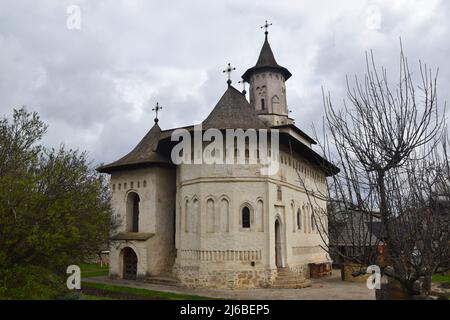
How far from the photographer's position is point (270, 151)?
1855cm

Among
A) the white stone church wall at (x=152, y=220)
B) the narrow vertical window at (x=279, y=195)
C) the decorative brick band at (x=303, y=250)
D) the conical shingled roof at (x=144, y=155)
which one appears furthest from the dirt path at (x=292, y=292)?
the conical shingled roof at (x=144, y=155)

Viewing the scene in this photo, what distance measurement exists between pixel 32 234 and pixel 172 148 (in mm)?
12688

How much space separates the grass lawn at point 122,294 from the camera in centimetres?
1487

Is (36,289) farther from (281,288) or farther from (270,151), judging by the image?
(270,151)

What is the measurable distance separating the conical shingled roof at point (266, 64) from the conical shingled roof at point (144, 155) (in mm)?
8360

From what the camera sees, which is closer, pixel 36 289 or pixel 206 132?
pixel 36 289

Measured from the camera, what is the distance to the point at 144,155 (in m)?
22.3

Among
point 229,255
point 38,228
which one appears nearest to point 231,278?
point 229,255

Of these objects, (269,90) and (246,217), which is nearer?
(246,217)

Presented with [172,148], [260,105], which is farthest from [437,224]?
[260,105]

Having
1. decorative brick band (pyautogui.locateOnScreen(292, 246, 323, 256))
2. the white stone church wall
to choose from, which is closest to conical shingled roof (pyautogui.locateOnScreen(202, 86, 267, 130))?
the white stone church wall

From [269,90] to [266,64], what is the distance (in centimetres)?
189

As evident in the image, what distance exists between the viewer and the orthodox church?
17.5 meters

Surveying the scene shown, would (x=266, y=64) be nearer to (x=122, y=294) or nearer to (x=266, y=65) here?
(x=266, y=65)
